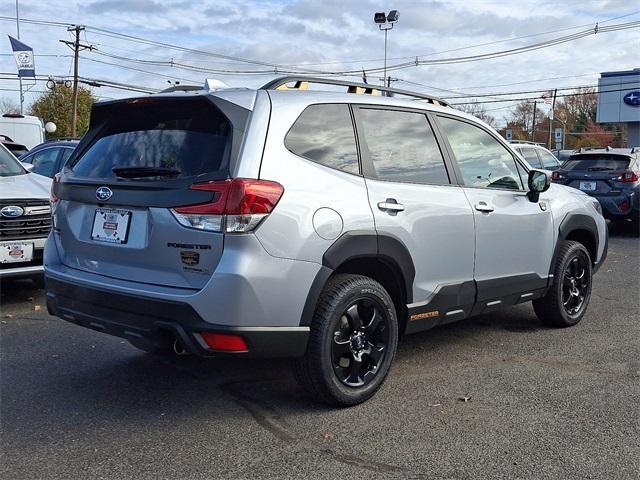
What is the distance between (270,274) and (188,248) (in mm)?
444

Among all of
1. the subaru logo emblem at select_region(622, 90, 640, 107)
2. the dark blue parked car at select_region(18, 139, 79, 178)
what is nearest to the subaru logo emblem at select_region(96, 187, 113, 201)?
the dark blue parked car at select_region(18, 139, 79, 178)

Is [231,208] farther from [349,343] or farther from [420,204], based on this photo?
[420,204]

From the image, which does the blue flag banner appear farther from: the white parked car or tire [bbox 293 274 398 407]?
tire [bbox 293 274 398 407]

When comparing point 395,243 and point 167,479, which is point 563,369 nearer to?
point 395,243

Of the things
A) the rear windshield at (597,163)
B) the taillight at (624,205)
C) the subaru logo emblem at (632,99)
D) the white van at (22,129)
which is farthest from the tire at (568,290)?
the subaru logo emblem at (632,99)

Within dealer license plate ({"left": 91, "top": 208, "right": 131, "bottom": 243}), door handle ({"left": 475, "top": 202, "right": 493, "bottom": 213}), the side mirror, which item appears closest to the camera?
dealer license plate ({"left": 91, "top": 208, "right": 131, "bottom": 243})

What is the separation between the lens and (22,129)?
22938 millimetres

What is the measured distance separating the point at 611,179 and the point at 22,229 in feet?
34.0

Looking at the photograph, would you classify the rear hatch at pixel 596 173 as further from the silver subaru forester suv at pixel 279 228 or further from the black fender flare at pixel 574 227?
the silver subaru forester suv at pixel 279 228

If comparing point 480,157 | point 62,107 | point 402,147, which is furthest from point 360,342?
point 62,107

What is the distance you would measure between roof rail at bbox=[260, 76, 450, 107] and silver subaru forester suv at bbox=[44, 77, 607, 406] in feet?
0.05

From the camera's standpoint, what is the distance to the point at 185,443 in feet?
11.5

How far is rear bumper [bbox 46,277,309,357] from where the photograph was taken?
135 inches

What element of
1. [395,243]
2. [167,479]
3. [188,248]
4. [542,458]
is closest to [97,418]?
[167,479]
